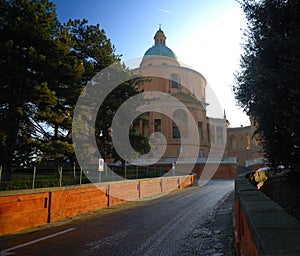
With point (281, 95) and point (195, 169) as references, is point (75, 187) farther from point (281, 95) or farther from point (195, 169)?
point (195, 169)

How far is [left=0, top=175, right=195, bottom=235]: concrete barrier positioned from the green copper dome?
3981cm

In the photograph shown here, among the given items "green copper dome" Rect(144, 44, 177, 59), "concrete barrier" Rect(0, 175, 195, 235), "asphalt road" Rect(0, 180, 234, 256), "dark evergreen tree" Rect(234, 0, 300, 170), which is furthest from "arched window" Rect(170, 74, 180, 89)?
"dark evergreen tree" Rect(234, 0, 300, 170)

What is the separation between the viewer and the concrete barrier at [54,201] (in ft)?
25.0

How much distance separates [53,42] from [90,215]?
840cm

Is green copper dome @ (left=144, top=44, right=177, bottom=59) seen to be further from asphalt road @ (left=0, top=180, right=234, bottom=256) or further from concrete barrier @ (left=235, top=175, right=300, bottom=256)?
concrete barrier @ (left=235, top=175, right=300, bottom=256)

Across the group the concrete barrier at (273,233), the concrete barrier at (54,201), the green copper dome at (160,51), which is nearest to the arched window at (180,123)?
the green copper dome at (160,51)

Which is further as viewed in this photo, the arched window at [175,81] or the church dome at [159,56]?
the church dome at [159,56]

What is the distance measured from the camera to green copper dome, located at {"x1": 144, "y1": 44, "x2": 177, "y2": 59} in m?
51.2

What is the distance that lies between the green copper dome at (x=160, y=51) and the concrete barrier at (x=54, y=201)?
39.8m

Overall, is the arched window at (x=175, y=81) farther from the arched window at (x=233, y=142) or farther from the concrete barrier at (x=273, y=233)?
the concrete barrier at (x=273, y=233)

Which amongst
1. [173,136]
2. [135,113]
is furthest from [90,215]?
[173,136]

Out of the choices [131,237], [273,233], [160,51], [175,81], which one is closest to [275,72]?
[273,233]

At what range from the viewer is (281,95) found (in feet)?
20.8

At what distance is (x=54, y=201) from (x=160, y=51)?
151 feet
